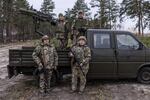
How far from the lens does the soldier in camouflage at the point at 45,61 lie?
11617 mm

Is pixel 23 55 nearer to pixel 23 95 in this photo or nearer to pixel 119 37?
pixel 23 95

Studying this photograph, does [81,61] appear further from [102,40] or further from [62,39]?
[62,39]

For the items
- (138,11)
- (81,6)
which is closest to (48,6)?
(81,6)

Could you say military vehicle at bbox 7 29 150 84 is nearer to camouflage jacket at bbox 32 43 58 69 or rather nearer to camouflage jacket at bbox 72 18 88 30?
camouflage jacket at bbox 32 43 58 69

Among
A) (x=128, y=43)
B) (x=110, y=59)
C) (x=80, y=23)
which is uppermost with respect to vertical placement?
(x=80, y=23)

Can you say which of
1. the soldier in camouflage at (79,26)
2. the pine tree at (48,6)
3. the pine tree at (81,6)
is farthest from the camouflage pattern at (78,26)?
the pine tree at (48,6)

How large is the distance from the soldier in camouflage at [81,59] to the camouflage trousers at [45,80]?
813 mm

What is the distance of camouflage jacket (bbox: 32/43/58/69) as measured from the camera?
11.6 meters

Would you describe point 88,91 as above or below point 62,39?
below

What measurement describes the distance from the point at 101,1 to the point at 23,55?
64316mm

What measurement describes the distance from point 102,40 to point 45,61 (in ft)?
7.41

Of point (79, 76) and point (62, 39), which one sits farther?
point (62, 39)

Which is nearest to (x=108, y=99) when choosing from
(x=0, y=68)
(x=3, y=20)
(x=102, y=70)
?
(x=102, y=70)

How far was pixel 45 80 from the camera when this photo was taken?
1185cm
